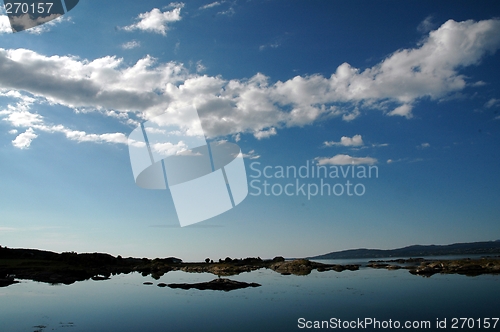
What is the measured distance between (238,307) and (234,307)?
0.38 metres

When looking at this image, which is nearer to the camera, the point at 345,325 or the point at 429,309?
the point at 345,325

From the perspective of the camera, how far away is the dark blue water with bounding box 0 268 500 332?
23.7 m

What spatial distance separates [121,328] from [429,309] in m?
24.4

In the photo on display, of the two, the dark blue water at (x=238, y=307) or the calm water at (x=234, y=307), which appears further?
the calm water at (x=234, y=307)

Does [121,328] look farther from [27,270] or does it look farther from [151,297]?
[27,270]

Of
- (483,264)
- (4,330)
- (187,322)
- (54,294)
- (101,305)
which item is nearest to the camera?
(4,330)

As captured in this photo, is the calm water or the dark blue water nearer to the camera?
the dark blue water

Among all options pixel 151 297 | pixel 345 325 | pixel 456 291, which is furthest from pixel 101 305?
pixel 456 291

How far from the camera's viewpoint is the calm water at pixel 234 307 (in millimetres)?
23822

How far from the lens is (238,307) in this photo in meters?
29.8

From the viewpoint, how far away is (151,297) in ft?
122

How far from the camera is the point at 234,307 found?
2983 cm

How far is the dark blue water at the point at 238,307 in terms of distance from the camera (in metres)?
23.7

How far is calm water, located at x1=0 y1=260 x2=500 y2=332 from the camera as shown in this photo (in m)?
23.8
